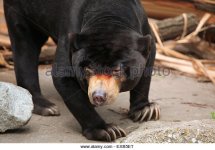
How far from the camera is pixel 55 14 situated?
5707 mm

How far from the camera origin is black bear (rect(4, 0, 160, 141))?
4.62 metres

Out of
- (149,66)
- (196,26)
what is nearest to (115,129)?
(149,66)

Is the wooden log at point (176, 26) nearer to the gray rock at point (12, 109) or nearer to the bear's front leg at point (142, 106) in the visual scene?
the bear's front leg at point (142, 106)

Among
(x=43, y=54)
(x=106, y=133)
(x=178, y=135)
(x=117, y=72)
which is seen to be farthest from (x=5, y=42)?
(x=178, y=135)

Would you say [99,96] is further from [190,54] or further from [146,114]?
[190,54]

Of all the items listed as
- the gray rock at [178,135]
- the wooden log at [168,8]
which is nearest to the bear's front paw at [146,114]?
the gray rock at [178,135]

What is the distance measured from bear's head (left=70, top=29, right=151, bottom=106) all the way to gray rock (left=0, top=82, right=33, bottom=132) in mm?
530

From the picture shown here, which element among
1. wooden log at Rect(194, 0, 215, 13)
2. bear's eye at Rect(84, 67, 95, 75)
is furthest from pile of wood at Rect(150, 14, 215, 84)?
bear's eye at Rect(84, 67, 95, 75)

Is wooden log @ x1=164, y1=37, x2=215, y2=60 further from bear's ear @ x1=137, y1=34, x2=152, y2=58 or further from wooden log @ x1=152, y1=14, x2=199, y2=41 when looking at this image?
bear's ear @ x1=137, y1=34, x2=152, y2=58

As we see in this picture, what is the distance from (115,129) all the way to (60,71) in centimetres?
68

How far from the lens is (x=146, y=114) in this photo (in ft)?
18.6

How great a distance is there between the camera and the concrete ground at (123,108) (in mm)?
5113

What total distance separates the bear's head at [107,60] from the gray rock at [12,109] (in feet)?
1.74

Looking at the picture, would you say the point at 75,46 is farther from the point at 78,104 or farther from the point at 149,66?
the point at 149,66
